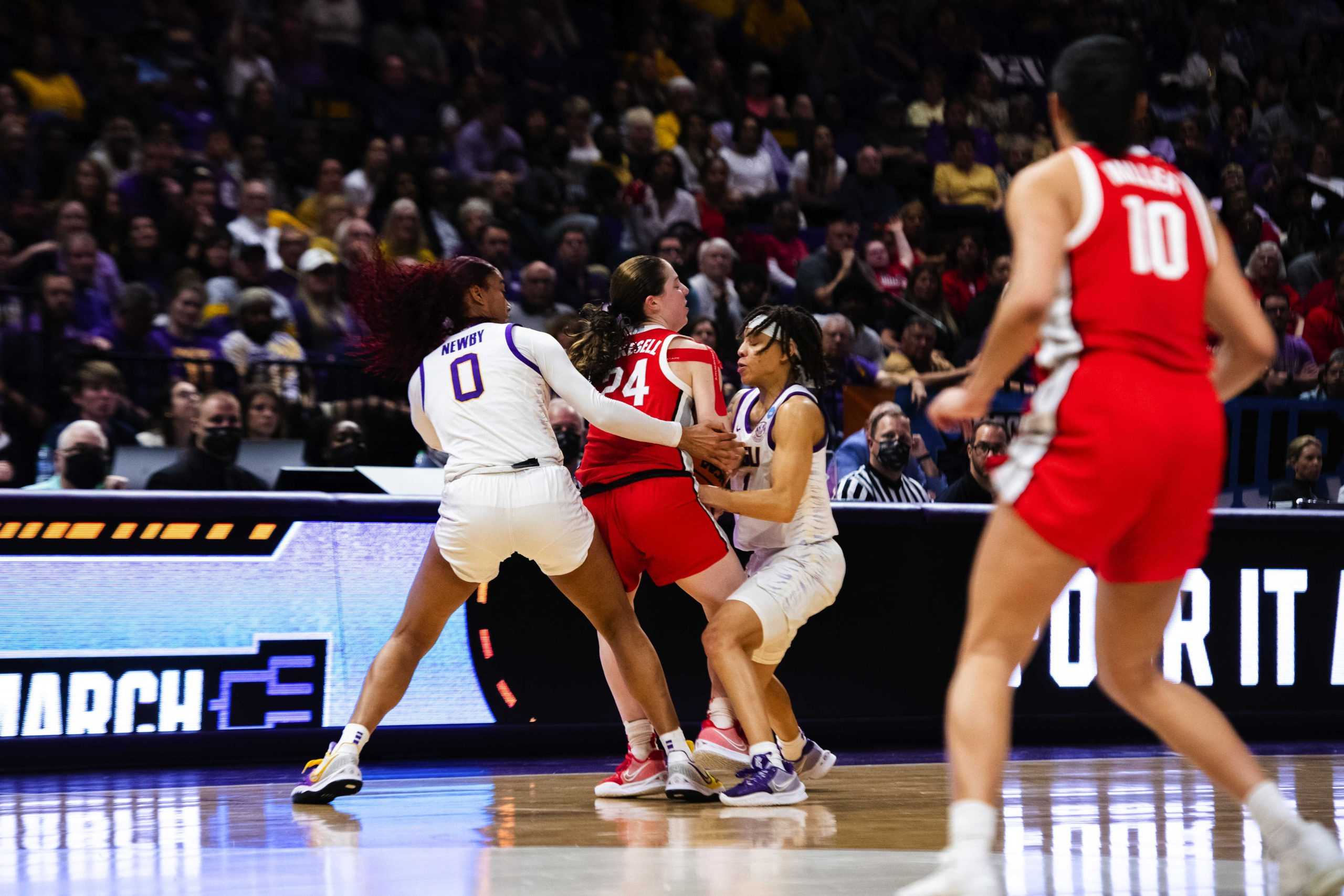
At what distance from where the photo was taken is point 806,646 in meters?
7.20

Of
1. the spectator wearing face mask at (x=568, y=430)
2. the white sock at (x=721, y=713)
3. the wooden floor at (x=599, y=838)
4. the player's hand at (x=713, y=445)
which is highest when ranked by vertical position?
the spectator wearing face mask at (x=568, y=430)

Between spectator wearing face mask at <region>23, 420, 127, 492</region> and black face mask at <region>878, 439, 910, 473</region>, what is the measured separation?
3.63m

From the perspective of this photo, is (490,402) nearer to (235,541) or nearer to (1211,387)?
(235,541)

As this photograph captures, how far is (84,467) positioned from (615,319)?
2843 millimetres

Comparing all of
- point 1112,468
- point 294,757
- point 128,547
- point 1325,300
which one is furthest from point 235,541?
point 1325,300

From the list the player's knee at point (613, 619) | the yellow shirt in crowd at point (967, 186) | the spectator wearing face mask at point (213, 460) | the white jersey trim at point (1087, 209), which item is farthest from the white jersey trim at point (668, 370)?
the yellow shirt in crowd at point (967, 186)

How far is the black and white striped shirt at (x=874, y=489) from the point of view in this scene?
25.9ft

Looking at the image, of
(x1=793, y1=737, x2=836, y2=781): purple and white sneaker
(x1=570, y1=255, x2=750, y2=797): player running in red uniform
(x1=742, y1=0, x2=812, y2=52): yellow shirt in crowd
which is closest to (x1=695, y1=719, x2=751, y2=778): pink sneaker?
(x1=570, y1=255, x2=750, y2=797): player running in red uniform

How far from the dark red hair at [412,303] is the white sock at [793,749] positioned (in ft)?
6.34

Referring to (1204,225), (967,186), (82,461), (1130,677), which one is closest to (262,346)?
Result: (82,461)

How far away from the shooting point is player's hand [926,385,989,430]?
10.3 ft

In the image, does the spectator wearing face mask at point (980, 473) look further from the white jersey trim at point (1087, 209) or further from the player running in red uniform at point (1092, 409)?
the white jersey trim at point (1087, 209)

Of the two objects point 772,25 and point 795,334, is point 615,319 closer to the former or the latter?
point 795,334

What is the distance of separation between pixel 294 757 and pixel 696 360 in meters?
2.46
